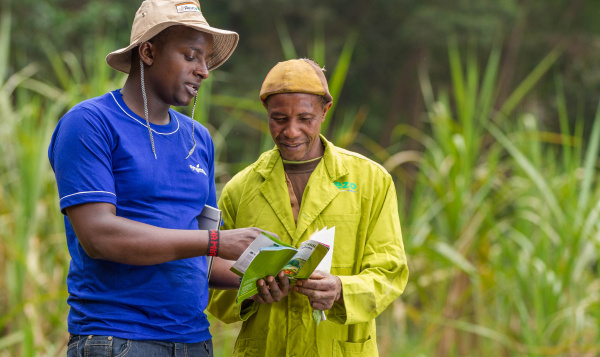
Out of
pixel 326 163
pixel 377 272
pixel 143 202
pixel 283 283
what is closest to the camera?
pixel 143 202

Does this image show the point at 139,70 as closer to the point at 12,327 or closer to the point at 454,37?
the point at 12,327

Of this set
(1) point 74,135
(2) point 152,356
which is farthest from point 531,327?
(1) point 74,135

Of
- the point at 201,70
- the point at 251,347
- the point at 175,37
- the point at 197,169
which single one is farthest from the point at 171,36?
the point at 251,347

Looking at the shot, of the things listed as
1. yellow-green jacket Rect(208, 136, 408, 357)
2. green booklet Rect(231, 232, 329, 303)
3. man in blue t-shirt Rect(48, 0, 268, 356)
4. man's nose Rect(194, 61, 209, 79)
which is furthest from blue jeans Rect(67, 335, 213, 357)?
man's nose Rect(194, 61, 209, 79)

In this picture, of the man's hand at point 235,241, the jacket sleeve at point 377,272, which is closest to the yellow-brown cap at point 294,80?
the jacket sleeve at point 377,272

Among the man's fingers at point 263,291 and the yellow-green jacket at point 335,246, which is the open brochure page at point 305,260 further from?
the yellow-green jacket at point 335,246

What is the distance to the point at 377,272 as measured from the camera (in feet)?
7.21

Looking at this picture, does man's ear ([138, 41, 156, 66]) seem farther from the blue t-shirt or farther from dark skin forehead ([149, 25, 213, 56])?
the blue t-shirt

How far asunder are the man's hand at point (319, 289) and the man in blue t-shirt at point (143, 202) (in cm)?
25

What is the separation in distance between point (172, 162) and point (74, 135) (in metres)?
0.30

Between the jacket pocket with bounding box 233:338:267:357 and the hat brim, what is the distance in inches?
36.2

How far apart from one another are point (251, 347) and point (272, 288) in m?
0.35

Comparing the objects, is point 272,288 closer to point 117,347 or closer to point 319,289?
point 319,289

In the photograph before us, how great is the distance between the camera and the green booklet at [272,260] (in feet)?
6.03
